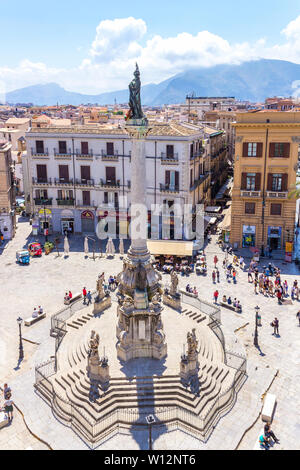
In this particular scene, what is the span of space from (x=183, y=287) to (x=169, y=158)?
15707 mm

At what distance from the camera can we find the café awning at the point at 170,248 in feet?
131

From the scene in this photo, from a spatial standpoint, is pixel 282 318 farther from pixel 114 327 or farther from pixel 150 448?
pixel 150 448

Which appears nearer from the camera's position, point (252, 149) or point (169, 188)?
point (252, 149)

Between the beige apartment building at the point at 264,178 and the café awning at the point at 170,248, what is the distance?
23.5 feet

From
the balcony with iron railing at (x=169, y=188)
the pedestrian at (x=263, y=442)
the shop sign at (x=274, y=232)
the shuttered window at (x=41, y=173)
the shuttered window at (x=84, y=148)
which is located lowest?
the pedestrian at (x=263, y=442)

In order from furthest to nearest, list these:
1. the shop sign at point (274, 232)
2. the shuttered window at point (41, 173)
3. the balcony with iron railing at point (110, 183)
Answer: the shuttered window at point (41, 173) < the balcony with iron railing at point (110, 183) < the shop sign at point (274, 232)

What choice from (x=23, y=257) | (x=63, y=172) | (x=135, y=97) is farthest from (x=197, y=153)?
(x=135, y=97)

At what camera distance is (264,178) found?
1715 inches

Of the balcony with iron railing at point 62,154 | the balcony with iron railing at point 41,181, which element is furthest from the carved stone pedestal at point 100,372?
the balcony with iron railing at point 41,181

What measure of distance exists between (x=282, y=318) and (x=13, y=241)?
31325mm

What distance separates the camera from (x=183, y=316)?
2853 centimetres

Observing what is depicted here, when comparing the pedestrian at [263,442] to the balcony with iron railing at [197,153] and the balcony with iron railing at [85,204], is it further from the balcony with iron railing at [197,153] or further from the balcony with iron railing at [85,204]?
the balcony with iron railing at [85,204]

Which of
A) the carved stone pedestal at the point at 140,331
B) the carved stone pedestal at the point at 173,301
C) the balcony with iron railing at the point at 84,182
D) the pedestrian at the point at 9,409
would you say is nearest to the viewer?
the pedestrian at the point at 9,409

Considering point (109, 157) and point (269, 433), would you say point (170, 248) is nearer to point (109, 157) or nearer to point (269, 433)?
point (109, 157)
